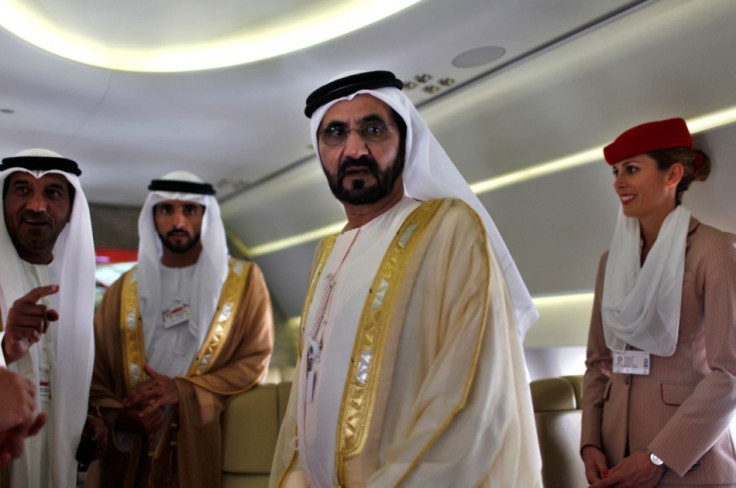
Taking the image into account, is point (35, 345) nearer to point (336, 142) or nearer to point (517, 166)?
point (336, 142)

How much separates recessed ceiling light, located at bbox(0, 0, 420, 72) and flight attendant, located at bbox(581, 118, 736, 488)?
1.52 metres

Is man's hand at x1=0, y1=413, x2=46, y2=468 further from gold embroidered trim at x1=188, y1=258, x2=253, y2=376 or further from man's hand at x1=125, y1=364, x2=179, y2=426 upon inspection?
gold embroidered trim at x1=188, y1=258, x2=253, y2=376

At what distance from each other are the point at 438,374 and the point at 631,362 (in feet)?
3.85

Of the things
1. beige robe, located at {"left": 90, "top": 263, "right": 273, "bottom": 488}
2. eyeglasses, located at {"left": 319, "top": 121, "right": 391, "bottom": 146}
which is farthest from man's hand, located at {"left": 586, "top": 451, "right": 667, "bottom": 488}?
beige robe, located at {"left": 90, "top": 263, "right": 273, "bottom": 488}

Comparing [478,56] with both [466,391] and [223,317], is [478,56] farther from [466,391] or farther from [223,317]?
[466,391]

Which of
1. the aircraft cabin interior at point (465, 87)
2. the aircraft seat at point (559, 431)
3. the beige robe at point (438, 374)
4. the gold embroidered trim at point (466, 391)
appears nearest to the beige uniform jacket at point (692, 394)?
the aircraft seat at point (559, 431)

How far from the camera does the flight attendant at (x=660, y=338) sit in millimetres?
2100

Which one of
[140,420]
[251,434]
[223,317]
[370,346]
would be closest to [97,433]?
[140,420]

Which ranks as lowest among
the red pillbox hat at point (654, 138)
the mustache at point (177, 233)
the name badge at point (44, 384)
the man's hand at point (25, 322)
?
the name badge at point (44, 384)

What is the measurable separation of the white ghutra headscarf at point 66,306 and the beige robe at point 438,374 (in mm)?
1266

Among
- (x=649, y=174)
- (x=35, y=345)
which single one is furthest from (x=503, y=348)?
(x=35, y=345)

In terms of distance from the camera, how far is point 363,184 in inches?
69.7

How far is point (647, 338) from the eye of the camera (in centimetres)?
229

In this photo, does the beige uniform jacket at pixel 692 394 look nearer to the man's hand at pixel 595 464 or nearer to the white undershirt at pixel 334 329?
the man's hand at pixel 595 464
